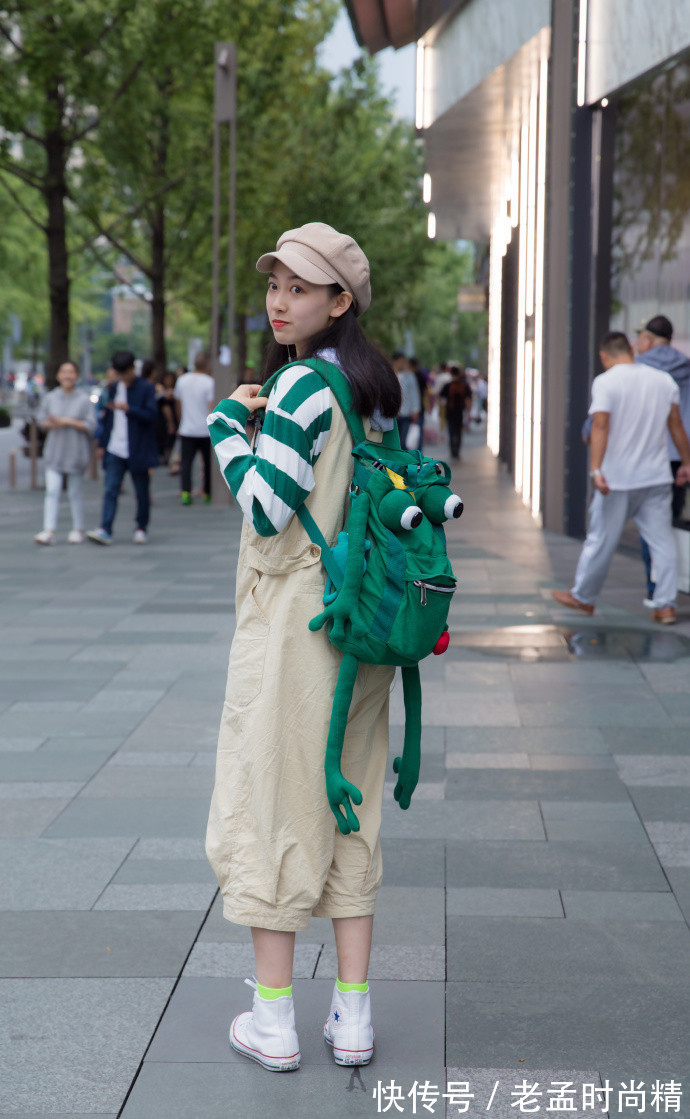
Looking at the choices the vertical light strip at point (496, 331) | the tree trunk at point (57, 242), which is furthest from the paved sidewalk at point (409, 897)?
the vertical light strip at point (496, 331)

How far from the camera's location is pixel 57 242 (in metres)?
19.8

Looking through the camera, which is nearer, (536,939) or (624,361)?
(536,939)

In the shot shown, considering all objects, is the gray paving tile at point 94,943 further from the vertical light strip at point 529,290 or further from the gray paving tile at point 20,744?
the vertical light strip at point 529,290

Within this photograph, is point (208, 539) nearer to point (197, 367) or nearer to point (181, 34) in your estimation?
point (197, 367)

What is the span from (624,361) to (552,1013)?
19.1 feet

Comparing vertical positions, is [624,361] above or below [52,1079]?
above

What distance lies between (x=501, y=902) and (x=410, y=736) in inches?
43.3

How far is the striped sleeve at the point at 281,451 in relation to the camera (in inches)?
109

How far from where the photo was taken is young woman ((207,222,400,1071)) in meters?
2.86

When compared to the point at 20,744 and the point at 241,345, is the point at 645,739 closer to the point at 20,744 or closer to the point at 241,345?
the point at 20,744

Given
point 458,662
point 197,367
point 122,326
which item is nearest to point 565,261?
point 197,367

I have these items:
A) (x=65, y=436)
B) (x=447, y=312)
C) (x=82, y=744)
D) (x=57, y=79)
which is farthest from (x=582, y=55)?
(x=447, y=312)

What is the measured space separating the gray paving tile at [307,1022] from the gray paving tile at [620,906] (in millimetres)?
641

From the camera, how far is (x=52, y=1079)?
2.94 metres
